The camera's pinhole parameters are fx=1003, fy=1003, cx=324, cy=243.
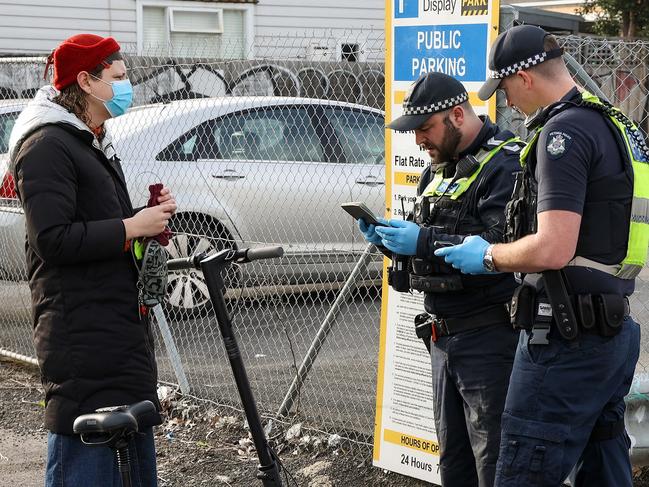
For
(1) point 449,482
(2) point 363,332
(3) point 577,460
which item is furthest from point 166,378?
(3) point 577,460

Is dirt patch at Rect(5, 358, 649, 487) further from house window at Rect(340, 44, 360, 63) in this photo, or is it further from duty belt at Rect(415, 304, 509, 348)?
house window at Rect(340, 44, 360, 63)

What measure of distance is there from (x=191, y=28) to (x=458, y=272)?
57.5 ft

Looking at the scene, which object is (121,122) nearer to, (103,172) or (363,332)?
(363,332)

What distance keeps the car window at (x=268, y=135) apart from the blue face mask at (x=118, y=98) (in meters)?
4.07

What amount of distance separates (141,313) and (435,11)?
1969 millimetres

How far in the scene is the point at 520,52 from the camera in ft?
10.6

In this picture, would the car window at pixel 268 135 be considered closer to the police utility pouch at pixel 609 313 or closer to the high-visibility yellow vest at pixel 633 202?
the high-visibility yellow vest at pixel 633 202

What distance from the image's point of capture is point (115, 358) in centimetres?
334

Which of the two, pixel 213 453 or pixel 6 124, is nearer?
pixel 213 453

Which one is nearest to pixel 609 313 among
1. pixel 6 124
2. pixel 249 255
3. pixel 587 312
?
pixel 587 312

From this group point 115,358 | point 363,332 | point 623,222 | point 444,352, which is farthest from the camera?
point 363,332

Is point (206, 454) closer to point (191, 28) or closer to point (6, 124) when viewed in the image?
point (6, 124)

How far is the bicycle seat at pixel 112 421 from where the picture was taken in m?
2.93

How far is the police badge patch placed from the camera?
3.03 m
